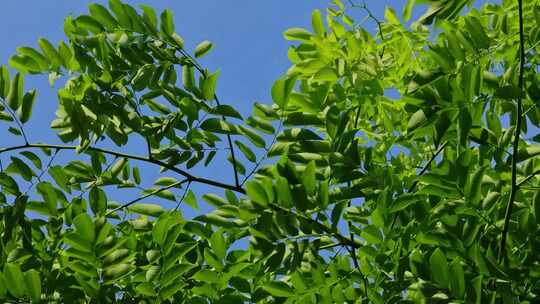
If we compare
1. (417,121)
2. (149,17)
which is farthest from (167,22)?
(417,121)

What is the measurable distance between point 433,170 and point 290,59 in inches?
42.3

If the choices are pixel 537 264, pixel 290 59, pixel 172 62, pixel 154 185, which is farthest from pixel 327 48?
pixel 537 264

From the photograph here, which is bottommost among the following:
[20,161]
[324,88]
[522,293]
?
[522,293]

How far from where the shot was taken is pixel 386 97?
284 centimetres

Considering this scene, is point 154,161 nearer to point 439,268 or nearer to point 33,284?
point 33,284

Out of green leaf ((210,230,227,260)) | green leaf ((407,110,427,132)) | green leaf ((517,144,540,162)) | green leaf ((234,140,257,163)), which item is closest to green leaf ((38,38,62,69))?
green leaf ((234,140,257,163))

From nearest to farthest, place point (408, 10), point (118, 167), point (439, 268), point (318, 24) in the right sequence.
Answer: point (439, 268) < point (118, 167) < point (318, 24) < point (408, 10)

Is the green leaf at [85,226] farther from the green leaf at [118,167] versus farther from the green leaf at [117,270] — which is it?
the green leaf at [118,167]

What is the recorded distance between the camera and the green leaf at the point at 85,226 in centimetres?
215

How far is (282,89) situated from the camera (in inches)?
94.0

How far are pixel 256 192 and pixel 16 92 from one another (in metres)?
1.04

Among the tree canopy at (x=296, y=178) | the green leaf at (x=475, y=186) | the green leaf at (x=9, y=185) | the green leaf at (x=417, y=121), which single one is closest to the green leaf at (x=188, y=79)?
the tree canopy at (x=296, y=178)

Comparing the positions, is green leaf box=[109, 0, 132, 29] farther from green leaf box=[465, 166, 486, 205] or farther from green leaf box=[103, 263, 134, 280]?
green leaf box=[465, 166, 486, 205]

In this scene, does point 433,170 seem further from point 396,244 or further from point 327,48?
point 327,48
